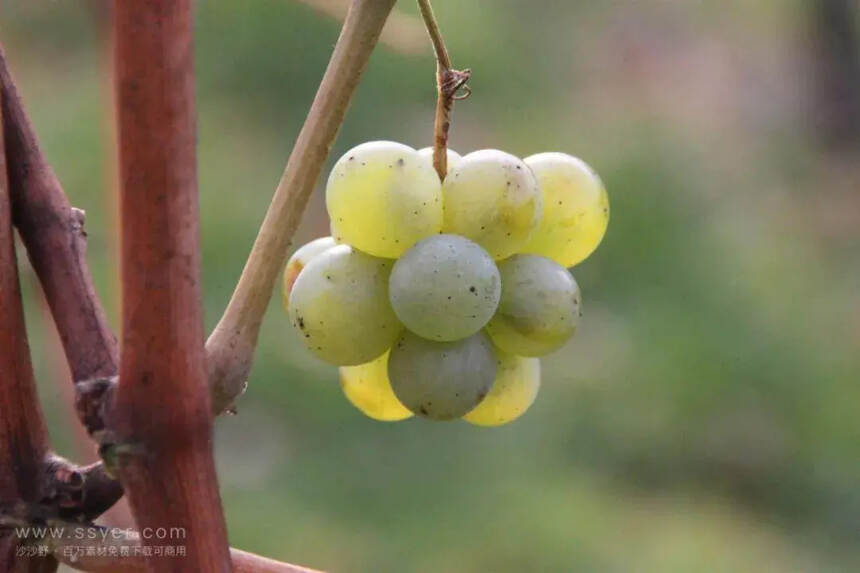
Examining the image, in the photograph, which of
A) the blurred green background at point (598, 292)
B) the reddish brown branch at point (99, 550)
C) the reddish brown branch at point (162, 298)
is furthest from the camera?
the blurred green background at point (598, 292)

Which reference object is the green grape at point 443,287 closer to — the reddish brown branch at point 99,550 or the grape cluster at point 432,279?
the grape cluster at point 432,279

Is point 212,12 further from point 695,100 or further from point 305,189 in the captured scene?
point 305,189

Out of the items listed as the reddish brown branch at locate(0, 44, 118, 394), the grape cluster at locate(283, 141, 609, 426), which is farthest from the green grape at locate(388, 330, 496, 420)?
the reddish brown branch at locate(0, 44, 118, 394)

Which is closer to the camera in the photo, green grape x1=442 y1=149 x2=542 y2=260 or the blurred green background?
green grape x1=442 y1=149 x2=542 y2=260

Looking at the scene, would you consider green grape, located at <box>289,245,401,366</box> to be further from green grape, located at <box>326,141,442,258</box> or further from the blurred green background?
the blurred green background

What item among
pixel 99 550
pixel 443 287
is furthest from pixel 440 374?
A: pixel 99 550

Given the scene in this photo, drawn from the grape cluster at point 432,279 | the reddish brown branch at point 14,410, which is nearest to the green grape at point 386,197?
the grape cluster at point 432,279

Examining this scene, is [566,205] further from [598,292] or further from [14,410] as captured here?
[598,292]
